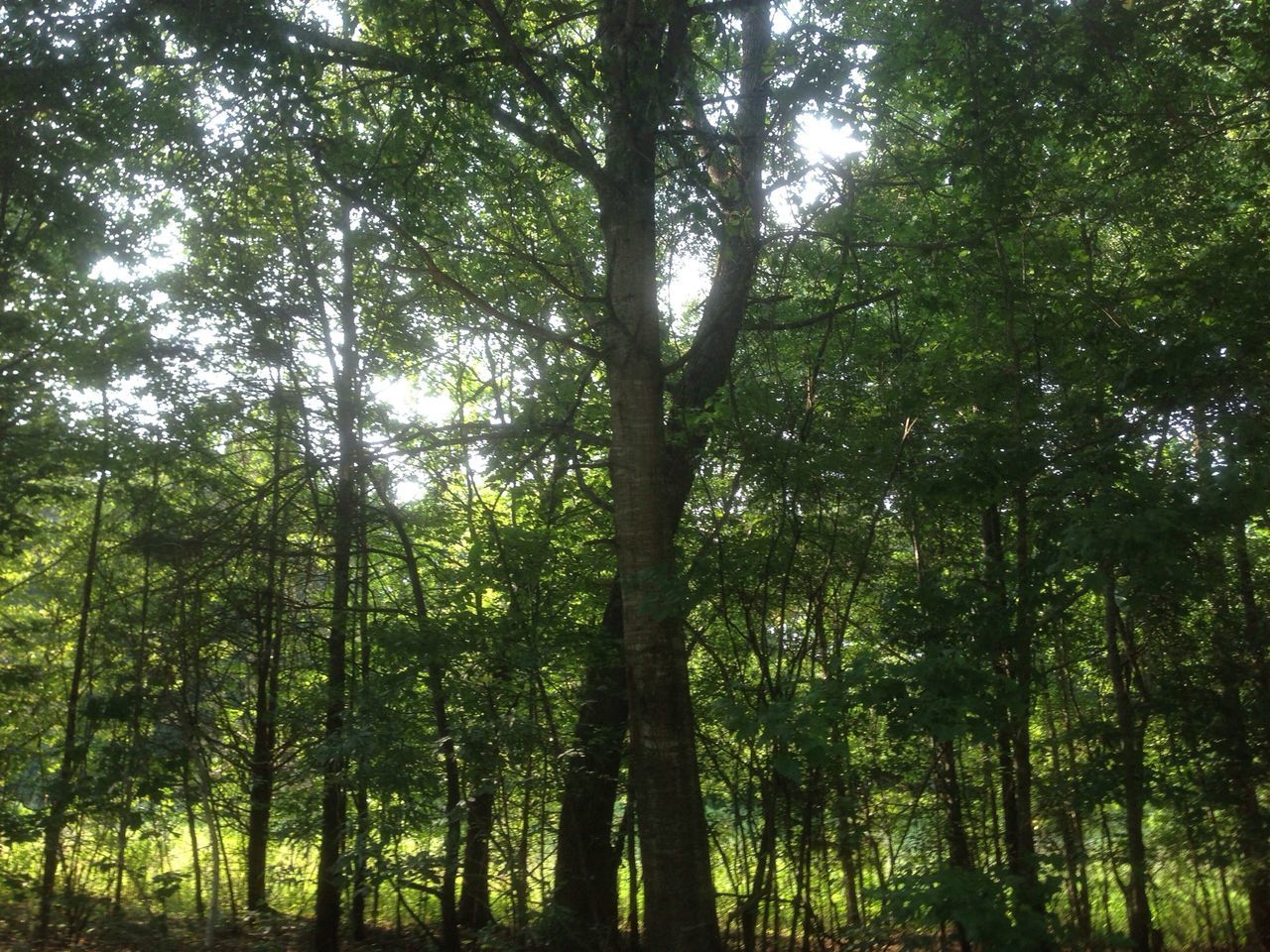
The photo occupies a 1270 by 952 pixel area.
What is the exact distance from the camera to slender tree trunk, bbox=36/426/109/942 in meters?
7.56

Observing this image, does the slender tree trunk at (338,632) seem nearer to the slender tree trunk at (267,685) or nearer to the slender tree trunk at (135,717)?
the slender tree trunk at (267,685)

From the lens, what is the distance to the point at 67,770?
7.87 meters

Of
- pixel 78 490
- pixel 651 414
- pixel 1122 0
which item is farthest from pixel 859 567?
pixel 78 490

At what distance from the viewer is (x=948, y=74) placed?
660 cm

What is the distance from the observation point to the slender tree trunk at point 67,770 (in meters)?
7.56

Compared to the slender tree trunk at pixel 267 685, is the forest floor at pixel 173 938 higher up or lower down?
lower down

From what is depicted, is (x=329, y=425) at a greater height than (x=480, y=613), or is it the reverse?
(x=329, y=425)

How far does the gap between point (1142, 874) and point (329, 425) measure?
7330 millimetres

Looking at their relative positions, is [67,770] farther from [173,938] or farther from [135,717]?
[173,938]

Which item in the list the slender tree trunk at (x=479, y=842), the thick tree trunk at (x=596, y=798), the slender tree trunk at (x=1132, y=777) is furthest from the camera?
the thick tree trunk at (x=596, y=798)

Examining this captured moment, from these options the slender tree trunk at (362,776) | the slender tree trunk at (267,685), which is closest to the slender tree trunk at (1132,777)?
the slender tree trunk at (362,776)

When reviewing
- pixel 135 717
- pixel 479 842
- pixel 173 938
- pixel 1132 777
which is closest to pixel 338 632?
pixel 135 717

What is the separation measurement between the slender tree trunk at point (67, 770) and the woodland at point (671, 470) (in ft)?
0.21

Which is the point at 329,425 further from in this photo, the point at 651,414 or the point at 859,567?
the point at 859,567
